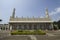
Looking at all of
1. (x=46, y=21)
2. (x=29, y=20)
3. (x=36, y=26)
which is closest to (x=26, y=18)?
(x=29, y=20)

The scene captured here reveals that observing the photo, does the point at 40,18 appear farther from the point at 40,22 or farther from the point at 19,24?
the point at 19,24

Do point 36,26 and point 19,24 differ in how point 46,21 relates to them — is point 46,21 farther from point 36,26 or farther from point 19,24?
point 19,24

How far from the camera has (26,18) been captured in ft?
180

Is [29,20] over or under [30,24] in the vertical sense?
over

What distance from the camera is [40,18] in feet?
178

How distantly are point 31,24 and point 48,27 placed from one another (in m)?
8.47

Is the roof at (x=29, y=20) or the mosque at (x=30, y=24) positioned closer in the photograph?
the mosque at (x=30, y=24)

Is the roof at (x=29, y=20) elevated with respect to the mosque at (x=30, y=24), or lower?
elevated

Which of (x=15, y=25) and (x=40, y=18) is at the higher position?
(x=40, y=18)

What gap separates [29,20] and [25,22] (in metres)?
2.55

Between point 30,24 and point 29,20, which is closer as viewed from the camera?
point 30,24

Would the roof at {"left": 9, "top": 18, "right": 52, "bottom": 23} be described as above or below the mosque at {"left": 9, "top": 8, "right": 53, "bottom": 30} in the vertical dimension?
above

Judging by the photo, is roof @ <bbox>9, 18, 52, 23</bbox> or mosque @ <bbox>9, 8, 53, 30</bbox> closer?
mosque @ <bbox>9, 8, 53, 30</bbox>

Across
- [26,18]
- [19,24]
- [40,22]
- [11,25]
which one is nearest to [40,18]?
[40,22]
